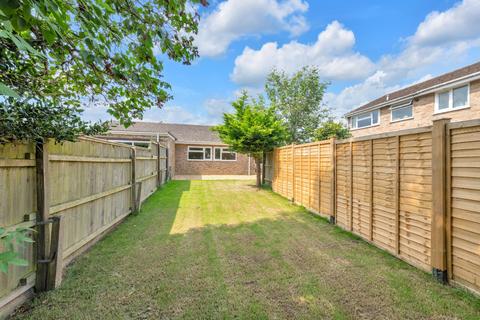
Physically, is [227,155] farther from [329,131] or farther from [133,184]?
[133,184]

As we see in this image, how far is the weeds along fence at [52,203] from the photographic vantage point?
7.95 feet

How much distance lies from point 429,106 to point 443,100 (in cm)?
69

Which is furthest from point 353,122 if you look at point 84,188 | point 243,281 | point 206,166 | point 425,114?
point 84,188

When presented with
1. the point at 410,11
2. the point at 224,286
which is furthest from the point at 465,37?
the point at 224,286

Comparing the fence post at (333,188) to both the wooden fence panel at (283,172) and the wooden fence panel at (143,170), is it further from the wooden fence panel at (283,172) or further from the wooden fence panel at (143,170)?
the wooden fence panel at (143,170)

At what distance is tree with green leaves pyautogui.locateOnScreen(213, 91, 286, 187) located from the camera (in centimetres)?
1080

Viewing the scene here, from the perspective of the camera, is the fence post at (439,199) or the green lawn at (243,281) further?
the fence post at (439,199)

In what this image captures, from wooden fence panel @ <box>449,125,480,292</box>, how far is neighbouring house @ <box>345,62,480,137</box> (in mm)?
8404

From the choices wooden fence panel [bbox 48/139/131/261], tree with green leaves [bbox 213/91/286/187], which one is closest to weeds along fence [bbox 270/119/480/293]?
wooden fence panel [bbox 48/139/131/261]

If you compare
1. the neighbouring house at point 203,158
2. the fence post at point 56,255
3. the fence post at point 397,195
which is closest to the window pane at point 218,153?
the neighbouring house at point 203,158

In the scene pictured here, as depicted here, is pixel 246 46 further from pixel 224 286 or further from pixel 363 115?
pixel 224 286

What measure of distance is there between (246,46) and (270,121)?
20.2ft

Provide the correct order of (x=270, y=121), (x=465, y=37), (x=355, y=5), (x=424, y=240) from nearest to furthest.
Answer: (x=424, y=240) → (x=355, y=5) → (x=270, y=121) → (x=465, y=37)

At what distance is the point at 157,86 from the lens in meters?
3.15
